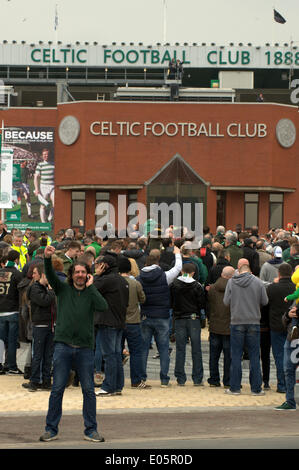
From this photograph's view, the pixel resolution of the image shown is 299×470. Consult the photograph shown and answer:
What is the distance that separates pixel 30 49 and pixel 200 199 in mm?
20532

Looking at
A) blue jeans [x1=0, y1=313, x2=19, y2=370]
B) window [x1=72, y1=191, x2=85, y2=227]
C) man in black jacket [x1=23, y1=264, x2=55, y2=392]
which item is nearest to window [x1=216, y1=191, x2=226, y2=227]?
window [x1=72, y1=191, x2=85, y2=227]

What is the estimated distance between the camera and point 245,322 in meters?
13.4

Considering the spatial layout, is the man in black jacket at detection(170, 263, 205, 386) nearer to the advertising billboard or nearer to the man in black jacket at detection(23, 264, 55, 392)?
the man in black jacket at detection(23, 264, 55, 392)

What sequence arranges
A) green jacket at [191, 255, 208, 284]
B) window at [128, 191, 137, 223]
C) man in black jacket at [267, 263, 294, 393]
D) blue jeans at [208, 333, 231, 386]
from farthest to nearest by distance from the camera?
1. window at [128, 191, 137, 223]
2. green jacket at [191, 255, 208, 284]
3. blue jeans at [208, 333, 231, 386]
4. man in black jacket at [267, 263, 294, 393]

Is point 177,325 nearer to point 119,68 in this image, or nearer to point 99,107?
point 99,107

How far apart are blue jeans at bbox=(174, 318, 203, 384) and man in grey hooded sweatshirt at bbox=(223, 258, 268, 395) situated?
0.66 m

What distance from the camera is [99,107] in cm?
4206

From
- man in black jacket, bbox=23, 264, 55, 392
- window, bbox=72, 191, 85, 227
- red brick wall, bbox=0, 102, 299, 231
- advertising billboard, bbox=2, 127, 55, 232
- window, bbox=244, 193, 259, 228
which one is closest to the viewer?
man in black jacket, bbox=23, 264, 55, 392

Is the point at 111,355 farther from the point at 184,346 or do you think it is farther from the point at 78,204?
the point at 78,204

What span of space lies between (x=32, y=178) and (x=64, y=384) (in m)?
33.6

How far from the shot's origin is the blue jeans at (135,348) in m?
13.6

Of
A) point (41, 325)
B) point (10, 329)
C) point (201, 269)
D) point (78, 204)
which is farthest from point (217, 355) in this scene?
point (78, 204)

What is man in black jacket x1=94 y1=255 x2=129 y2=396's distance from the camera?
1276 centimetres

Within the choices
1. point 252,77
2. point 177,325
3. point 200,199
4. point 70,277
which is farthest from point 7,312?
point 252,77
